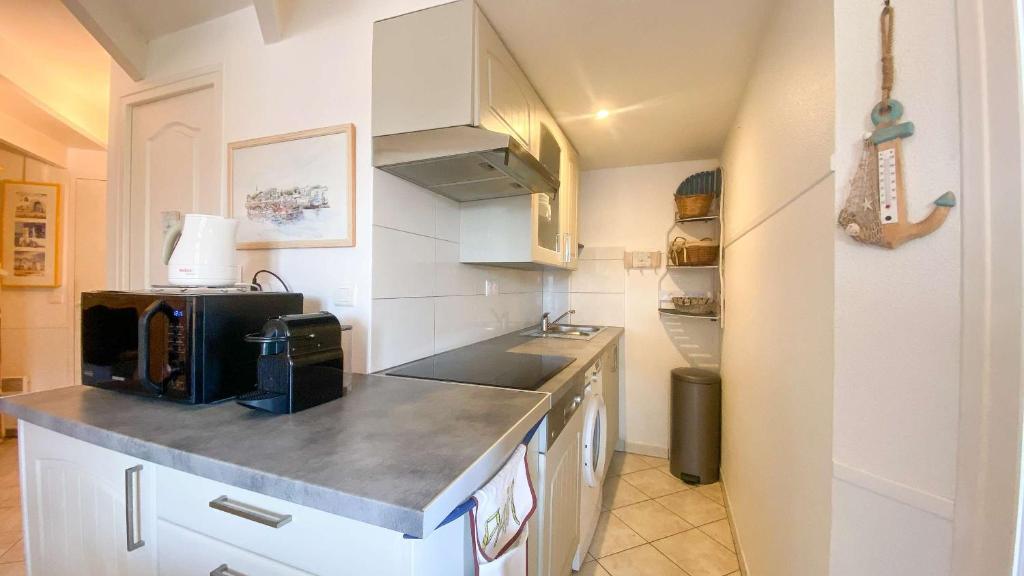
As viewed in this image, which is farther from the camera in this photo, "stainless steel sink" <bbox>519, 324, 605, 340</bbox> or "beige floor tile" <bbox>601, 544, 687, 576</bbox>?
"stainless steel sink" <bbox>519, 324, 605, 340</bbox>

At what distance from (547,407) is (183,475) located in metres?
0.79

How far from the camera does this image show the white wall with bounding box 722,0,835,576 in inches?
31.5

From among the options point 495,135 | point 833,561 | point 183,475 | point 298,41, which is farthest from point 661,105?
point 183,475

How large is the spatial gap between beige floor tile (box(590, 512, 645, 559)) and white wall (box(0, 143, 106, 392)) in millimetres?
4153

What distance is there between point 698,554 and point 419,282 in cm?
181

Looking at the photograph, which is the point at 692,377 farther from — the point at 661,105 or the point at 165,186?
the point at 165,186

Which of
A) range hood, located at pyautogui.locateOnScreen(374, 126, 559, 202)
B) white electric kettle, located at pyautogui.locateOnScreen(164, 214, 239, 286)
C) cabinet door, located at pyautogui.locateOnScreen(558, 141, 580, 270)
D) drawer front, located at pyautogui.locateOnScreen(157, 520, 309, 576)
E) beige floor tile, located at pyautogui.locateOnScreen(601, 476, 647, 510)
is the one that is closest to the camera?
drawer front, located at pyautogui.locateOnScreen(157, 520, 309, 576)

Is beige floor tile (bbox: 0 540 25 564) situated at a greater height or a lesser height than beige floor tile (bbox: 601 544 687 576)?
greater

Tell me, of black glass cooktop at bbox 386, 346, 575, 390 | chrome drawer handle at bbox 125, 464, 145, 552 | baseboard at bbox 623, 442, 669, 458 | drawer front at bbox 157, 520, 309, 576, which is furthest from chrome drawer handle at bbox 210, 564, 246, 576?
baseboard at bbox 623, 442, 669, 458

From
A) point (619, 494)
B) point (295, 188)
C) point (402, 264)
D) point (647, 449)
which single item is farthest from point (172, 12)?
point (647, 449)

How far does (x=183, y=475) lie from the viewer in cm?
68

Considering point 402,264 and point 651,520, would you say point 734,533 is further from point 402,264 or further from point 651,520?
point 402,264

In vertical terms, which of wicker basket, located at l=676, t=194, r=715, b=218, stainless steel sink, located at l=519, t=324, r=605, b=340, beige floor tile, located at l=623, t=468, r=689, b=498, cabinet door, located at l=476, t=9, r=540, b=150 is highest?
cabinet door, located at l=476, t=9, r=540, b=150

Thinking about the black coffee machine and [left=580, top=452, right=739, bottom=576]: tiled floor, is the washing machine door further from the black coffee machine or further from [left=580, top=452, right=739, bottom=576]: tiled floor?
the black coffee machine
